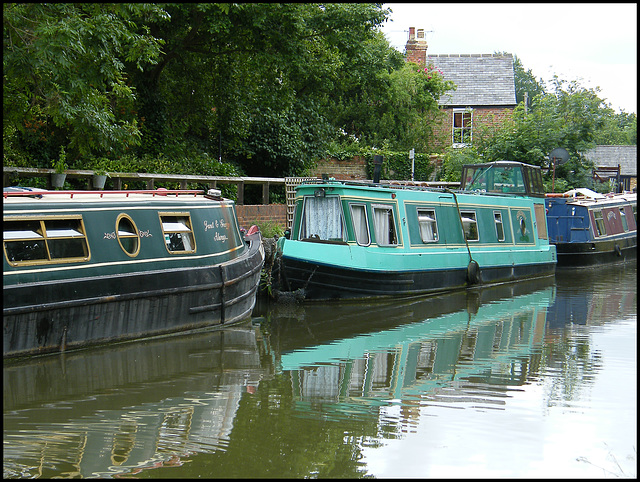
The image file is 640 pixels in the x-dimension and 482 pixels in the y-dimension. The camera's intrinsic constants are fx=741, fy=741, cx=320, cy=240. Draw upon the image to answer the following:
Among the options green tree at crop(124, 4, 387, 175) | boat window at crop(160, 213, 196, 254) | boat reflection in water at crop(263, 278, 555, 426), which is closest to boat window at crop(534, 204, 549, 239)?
boat reflection in water at crop(263, 278, 555, 426)

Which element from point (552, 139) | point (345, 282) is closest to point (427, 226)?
point (345, 282)

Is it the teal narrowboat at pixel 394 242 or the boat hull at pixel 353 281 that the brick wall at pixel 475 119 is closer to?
the teal narrowboat at pixel 394 242

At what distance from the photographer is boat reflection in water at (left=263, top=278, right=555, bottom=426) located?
7.38 m

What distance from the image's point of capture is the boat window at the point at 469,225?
1588cm

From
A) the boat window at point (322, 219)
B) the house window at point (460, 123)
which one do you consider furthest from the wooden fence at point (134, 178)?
the house window at point (460, 123)

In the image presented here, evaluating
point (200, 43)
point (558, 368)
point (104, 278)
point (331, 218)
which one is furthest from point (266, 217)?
point (558, 368)

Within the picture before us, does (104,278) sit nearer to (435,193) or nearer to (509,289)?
(435,193)

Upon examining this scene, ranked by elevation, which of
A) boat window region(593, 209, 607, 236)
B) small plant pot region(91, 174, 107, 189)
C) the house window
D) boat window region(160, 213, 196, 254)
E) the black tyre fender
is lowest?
the black tyre fender

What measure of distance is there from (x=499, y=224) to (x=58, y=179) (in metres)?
9.80

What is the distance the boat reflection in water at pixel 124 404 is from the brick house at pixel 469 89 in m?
24.3

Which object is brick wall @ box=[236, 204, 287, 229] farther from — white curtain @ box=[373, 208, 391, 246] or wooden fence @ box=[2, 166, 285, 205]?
white curtain @ box=[373, 208, 391, 246]

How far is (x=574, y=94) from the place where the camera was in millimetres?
27172

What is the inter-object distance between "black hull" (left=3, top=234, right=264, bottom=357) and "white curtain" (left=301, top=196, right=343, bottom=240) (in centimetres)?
240

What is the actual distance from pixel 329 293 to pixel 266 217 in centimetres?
355
